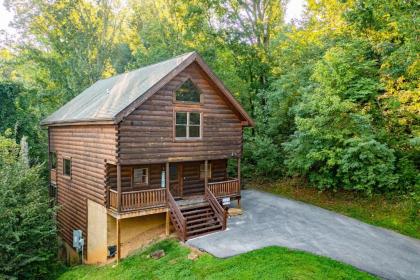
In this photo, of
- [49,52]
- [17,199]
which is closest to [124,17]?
[49,52]

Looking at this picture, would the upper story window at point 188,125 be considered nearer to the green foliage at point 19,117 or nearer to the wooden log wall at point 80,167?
the wooden log wall at point 80,167

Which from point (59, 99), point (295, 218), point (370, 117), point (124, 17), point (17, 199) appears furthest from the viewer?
point (124, 17)

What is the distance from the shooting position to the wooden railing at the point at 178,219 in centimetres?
1343

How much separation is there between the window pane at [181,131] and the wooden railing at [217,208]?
9.98ft

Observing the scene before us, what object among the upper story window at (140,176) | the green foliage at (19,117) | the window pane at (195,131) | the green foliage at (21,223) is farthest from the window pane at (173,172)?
the green foliage at (19,117)

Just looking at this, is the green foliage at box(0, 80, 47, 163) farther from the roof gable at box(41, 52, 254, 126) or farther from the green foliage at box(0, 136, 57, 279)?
the green foliage at box(0, 136, 57, 279)

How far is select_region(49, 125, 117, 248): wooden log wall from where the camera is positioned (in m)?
14.2

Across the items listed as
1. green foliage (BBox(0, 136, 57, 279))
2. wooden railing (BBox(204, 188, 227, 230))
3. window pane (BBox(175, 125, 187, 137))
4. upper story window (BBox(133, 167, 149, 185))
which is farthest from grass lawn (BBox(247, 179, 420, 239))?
green foliage (BBox(0, 136, 57, 279))

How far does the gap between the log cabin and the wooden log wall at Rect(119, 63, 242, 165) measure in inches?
1.7

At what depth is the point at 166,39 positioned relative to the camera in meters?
30.4

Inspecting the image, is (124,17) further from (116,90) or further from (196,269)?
(196,269)

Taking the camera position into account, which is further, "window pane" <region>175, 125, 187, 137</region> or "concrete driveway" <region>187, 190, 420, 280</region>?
"window pane" <region>175, 125, 187, 137</region>

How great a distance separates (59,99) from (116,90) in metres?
16.0

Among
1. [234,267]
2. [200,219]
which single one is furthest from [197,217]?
[234,267]
